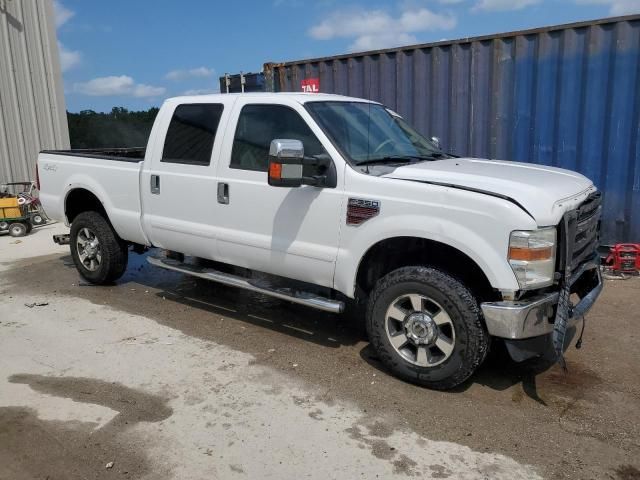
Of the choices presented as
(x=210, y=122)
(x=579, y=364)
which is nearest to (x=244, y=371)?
(x=210, y=122)

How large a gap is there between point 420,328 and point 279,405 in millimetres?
1056

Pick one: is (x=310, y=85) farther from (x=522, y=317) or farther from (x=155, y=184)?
(x=522, y=317)

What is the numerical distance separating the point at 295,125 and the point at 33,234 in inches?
298

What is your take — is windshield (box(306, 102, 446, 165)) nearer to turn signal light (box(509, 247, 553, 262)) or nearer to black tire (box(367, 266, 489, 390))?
black tire (box(367, 266, 489, 390))

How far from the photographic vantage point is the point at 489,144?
25.2 feet

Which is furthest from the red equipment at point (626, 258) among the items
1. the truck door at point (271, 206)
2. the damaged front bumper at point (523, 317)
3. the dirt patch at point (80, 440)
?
the dirt patch at point (80, 440)

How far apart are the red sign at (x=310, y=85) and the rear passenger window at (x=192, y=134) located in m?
4.32

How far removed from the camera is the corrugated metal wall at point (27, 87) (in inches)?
433

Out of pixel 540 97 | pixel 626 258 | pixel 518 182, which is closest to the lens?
pixel 518 182

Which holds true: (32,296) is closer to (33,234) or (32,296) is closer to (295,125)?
(295,125)

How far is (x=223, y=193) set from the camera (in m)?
4.72

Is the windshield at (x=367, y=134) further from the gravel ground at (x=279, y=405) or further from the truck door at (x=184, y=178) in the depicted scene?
the gravel ground at (x=279, y=405)

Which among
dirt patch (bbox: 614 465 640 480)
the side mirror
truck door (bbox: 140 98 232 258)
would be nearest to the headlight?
dirt patch (bbox: 614 465 640 480)

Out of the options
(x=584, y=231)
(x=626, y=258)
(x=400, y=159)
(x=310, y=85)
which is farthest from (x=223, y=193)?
(x=310, y=85)
